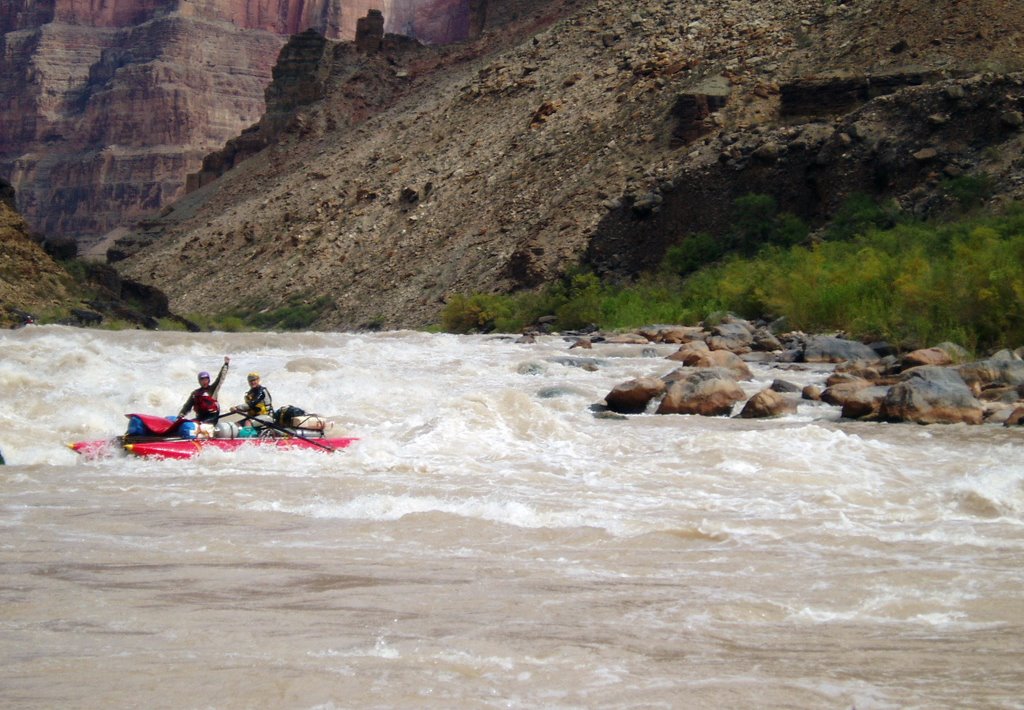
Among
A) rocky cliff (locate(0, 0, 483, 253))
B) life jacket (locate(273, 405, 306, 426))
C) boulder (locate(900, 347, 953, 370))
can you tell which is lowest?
life jacket (locate(273, 405, 306, 426))

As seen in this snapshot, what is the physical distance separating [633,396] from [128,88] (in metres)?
132

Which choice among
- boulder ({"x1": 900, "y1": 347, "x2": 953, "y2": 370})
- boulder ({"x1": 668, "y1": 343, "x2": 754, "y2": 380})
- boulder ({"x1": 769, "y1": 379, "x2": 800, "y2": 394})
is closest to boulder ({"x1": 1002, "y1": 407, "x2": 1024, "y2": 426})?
boulder ({"x1": 900, "y1": 347, "x2": 953, "y2": 370})

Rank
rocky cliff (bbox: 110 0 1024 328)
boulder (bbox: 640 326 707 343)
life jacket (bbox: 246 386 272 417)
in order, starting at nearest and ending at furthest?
life jacket (bbox: 246 386 272 417), boulder (bbox: 640 326 707 343), rocky cliff (bbox: 110 0 1024 328)

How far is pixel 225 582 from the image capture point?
6.63 metres

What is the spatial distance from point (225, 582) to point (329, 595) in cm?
67

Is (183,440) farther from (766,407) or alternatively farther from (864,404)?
(864,404)

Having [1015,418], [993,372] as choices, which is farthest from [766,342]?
[1015,418]

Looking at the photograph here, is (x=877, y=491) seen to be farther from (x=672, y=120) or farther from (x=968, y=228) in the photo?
(x=672, y=120)

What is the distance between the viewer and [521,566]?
7195 mm

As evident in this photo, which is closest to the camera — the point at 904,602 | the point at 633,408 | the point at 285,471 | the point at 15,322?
the point at 904,602

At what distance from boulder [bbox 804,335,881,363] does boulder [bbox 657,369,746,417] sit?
4912mm

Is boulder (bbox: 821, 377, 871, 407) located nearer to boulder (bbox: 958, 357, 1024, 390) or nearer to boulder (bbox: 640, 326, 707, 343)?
boulder (bbox: 958, 357, 1024, 390)

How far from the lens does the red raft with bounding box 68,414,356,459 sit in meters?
11.4

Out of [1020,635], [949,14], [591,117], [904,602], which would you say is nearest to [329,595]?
[904,602]
